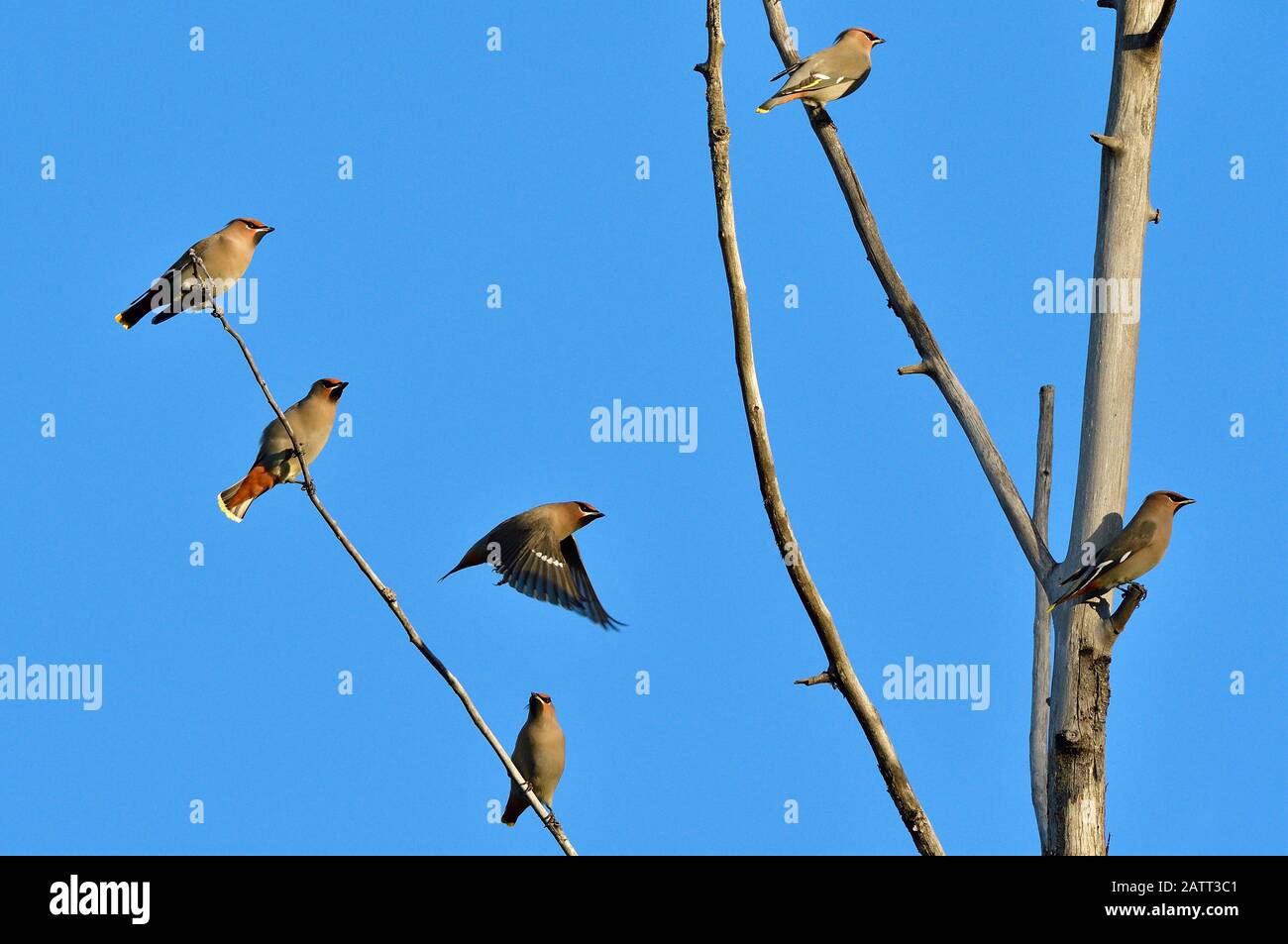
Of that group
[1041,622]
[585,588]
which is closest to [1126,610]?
[1041,622]

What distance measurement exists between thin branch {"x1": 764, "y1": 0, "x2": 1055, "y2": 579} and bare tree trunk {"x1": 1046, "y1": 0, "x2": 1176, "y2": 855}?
23cm

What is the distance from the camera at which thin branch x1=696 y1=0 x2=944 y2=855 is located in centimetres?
572

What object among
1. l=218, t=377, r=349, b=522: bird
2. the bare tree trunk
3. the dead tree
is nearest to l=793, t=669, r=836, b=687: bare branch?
the dead tree

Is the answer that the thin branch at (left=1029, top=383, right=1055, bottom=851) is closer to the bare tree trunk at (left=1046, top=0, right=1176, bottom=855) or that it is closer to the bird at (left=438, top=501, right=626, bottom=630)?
the bare tree trunk at (left=1046, top=0, right=1176, bottom=855)

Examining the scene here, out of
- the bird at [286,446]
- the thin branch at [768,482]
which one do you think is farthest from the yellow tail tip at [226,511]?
the thin branch at [768,482]

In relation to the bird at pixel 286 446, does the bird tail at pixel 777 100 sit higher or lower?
higher

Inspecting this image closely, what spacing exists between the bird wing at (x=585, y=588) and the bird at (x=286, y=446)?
1342 mm

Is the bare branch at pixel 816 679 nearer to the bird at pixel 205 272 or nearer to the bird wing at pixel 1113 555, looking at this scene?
the bird wing at pixel 1113 555

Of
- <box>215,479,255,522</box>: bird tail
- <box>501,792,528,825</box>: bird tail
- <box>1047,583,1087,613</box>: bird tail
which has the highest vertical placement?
<box>215,479,255,522</box>: bird tail

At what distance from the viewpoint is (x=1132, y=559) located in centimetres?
597

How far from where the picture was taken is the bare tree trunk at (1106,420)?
18.9 feet

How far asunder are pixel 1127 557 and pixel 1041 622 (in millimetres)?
932
